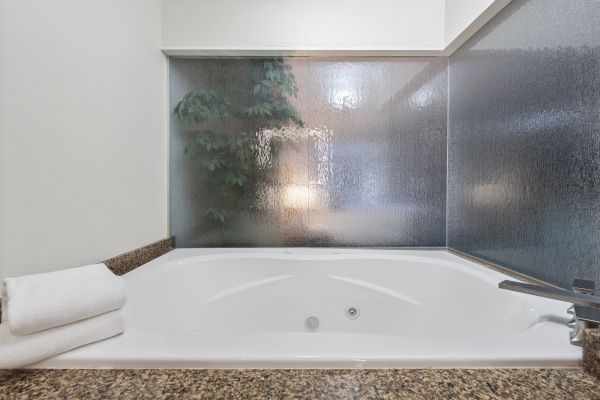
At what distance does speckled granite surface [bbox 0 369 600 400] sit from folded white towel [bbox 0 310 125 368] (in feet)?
0.11

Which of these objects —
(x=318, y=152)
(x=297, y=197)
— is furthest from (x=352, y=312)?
(x=318, y=152)

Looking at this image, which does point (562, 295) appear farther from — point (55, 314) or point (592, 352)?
point (55, 314)

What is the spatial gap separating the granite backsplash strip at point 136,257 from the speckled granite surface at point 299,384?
0.64 m

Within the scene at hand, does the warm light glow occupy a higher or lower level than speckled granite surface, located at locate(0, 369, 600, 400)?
higher

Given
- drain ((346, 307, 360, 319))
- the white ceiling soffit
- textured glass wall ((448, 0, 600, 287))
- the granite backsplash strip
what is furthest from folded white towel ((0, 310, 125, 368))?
the white ceiling soffit

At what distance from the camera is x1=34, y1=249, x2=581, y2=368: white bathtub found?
608 mm

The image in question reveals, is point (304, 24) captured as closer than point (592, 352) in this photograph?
No

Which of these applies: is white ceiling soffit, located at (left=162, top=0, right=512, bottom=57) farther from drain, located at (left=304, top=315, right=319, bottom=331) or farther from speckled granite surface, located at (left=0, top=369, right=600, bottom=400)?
speckled granite surface, located at (left=0, top=369, right=600, bottom=400)

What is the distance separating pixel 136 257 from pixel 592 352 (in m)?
1.57

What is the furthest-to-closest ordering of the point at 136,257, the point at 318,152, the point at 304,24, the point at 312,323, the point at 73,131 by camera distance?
the point at 318,152
the point at 304,24
the point at 312,323
the point at 136,257
the point at 73,131

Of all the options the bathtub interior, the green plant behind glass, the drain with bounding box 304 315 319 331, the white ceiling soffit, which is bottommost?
the drain with bounding box 304 315 319 331

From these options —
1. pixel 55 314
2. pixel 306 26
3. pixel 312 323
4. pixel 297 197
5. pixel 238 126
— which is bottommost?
pixel 312 323

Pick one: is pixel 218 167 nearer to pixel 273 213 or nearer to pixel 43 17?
pixel 273 213

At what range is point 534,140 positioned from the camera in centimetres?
116
